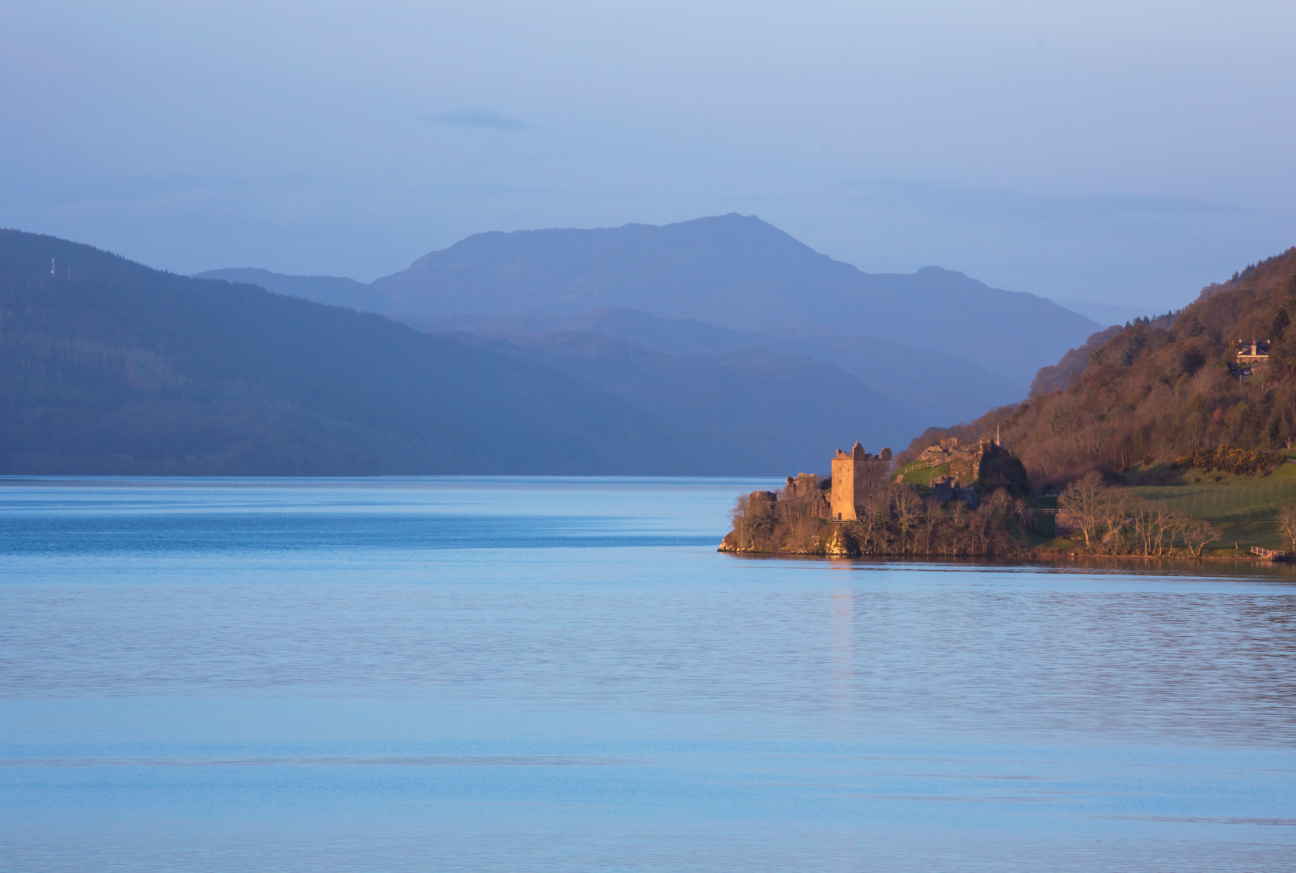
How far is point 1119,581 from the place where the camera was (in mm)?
77000

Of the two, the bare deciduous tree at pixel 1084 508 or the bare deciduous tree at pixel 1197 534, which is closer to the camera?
the bare deciduous tree at pixel 1197 534

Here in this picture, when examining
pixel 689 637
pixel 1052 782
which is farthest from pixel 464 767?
pixel 689 637

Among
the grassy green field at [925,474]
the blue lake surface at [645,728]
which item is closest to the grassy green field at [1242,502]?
the grassy green field at [925,474]

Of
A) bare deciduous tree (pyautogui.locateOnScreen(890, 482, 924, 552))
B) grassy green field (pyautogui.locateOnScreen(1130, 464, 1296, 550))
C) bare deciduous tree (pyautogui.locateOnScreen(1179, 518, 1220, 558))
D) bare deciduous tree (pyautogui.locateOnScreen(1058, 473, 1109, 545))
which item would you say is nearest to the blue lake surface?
bare deciduous tree (pyautogui.locateOnScreen(1179, 518, 1220, 558))

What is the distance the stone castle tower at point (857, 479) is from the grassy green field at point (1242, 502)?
22178 mm

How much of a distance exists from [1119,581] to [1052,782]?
179 ft

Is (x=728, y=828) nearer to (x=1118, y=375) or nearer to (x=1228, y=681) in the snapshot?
(x=1228, y=681)

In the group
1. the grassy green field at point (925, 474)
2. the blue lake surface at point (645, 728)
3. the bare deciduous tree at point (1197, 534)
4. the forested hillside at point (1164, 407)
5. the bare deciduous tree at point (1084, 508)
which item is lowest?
the blue lake surface at point (645, 728)

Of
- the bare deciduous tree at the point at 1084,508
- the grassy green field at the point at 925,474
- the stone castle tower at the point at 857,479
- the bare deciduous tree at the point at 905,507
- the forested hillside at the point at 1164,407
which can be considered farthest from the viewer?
the forested hillside at the point at 1164,407

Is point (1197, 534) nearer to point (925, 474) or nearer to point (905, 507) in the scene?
point (905, 507)

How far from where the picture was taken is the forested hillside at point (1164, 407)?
5162 inches

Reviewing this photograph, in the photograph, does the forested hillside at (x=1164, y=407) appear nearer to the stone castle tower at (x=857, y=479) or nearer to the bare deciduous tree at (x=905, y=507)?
the bare deciduous tree at (x=905, y=507)

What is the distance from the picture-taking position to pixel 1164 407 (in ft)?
471

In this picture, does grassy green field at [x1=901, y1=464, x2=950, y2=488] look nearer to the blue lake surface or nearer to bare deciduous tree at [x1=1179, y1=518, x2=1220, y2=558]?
bare deciduous tree at [x1=1179, y1=518, x2=1220, y2=558]
